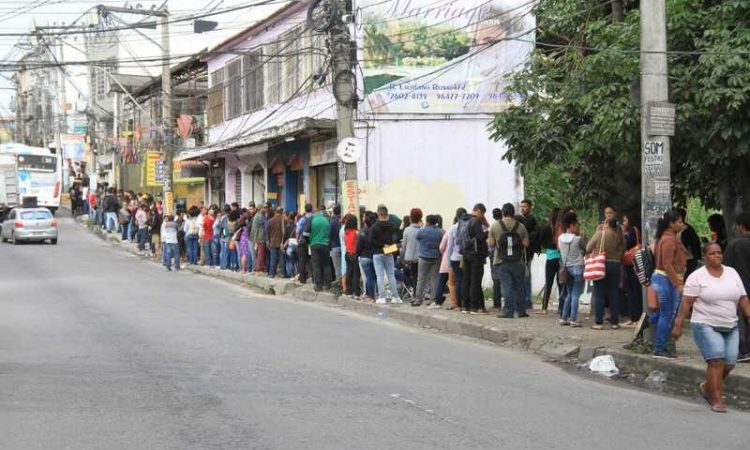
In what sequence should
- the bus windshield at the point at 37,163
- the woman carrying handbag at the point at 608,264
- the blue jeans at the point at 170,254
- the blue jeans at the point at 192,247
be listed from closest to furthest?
the woman carrying handbag at the point at 608,264 → the blue jeans at the point at 170,254 → the blue jeans at the point at 192,247 → the bus windshield at the point at 37,163

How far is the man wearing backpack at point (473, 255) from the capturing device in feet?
48.3

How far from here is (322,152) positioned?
25266mm

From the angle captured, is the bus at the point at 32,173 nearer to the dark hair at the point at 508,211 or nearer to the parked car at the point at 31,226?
the parked car at the point at 31,226

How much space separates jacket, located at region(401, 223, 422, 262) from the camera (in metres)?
16.5

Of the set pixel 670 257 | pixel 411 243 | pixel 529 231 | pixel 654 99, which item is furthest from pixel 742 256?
pixel 411 243

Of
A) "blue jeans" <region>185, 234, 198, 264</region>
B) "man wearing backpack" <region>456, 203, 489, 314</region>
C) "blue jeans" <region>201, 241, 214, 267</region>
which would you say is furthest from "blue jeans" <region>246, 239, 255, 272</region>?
"man wearing backpack" <region>456, 203, 489, 314</region>

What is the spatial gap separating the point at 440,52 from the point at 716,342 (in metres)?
15.8

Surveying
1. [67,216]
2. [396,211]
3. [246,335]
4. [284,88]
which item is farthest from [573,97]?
[67,216]

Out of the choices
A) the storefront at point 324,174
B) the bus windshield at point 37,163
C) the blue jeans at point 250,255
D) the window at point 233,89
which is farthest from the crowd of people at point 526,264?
the bus windshield at point 37,163

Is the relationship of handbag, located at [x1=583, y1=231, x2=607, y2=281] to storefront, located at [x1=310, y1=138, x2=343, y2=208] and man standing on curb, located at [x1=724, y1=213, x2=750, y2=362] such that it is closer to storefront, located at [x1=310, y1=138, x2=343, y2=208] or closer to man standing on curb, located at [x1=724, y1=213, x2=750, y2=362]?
man standing on curb, located at [x1=724, y1=213, x2=750, y2=362]

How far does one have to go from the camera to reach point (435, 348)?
11961mm

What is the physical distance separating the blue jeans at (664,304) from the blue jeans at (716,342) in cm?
154

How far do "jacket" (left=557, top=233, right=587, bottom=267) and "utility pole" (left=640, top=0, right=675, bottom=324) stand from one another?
249cm

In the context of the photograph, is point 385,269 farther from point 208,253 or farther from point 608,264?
point 208,253
